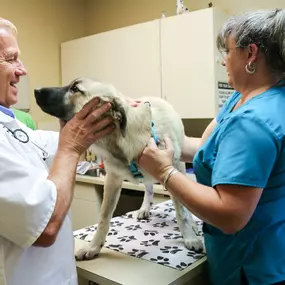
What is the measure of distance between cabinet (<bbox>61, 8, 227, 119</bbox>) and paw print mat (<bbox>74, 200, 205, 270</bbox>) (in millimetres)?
1114

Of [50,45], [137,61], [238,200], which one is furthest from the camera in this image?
[50,45]

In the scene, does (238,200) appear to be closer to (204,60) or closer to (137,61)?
(204,60)

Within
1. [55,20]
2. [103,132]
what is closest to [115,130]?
[103,132]

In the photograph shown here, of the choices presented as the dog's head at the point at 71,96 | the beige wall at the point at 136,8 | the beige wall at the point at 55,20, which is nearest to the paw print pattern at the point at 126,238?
the dog's head at the point at 71,96

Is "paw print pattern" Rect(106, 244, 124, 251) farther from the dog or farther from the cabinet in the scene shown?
the cabinet

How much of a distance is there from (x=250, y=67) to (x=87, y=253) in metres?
0.75

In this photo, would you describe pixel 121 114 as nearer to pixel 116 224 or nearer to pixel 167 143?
pixel 167 143

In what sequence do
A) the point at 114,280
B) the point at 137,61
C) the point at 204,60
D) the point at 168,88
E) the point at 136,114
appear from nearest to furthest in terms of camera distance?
the point at 114,280
the point at 136,114
the point at 204,60
the point at 168,88
the point at 137,61

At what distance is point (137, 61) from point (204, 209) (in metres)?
2.09

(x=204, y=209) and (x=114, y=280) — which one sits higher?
(x=204, y=209)

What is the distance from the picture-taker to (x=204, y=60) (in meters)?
2.33

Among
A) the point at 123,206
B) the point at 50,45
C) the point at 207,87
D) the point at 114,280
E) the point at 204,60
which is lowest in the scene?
the point at 123,206

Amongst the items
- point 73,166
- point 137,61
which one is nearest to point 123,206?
point 137,61

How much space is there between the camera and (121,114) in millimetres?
1007
